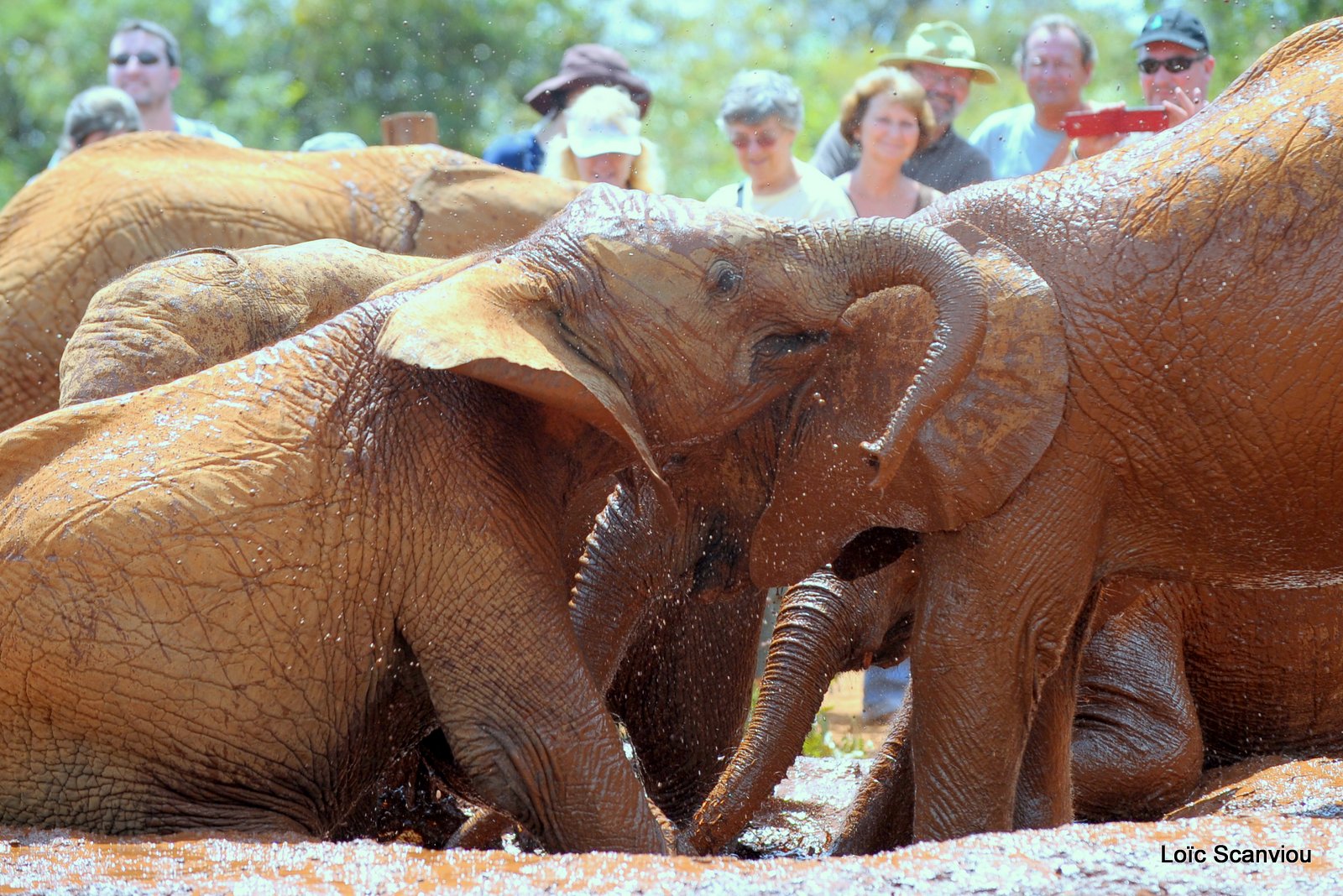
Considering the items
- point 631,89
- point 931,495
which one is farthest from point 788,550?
point 631,89

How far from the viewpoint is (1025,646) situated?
199 inches

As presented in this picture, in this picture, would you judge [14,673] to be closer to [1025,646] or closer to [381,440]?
[381,440]

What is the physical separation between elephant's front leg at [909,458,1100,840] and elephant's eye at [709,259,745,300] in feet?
3.19

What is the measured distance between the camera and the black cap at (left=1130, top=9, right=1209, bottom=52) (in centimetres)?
806

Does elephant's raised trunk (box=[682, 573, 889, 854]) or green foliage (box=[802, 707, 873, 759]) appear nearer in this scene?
elephant's raised trunk (box=[682, 573, 889, 854])

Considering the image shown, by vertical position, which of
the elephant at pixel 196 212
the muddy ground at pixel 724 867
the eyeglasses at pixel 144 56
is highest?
the eyeglasses at pixel 144 56

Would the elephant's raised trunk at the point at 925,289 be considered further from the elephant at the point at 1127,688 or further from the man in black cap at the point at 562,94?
the man in black cap at the point at 562,94

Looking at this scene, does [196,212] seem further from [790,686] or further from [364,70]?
[364,70]

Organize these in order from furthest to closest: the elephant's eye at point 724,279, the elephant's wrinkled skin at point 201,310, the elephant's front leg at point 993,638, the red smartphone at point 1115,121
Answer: the red smartphone at point 1115,121 < the elephant's wrinkled skin at point 201,310 < the elephant's front leg at point 993,638 < the elephant's eye at point 724,279

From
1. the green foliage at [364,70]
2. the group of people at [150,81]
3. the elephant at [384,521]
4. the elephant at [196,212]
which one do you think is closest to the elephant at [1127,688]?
the elephant at [384,521]

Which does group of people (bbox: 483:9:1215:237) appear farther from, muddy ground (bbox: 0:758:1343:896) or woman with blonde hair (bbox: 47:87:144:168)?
muddy ground (bbox: 0:758:1343:896)

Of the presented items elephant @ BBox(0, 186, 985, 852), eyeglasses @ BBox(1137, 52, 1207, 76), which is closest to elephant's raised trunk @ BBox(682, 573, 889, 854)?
elephant @ BBox(0, 186, 985, 852)

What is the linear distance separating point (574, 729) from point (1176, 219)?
1.99 m

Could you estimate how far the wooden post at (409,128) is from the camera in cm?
1057
